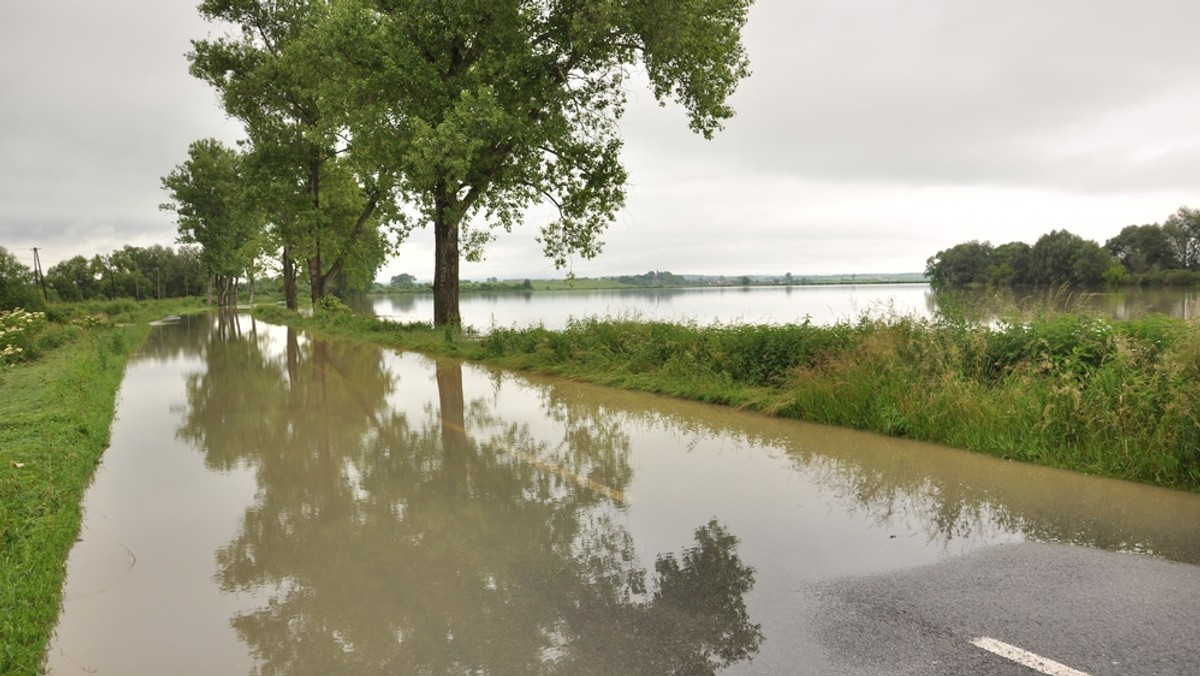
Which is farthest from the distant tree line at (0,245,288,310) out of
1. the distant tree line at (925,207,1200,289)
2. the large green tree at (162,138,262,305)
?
the distant tree line at (925,207,1200,289)

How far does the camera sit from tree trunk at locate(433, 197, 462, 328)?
2191 centimetres

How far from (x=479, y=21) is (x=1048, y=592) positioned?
61.7 feet

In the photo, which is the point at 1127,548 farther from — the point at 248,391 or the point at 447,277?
the point at 447,277

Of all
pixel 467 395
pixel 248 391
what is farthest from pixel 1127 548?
pixel 248 391

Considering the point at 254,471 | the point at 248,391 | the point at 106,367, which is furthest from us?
the point at 106,367

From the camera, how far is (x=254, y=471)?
7.55 meters

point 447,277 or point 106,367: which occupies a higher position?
point 447,277

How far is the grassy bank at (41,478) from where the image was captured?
13.3ft

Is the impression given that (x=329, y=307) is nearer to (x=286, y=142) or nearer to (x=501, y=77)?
(x=286, y=142)

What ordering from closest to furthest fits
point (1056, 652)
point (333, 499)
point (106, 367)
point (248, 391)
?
point (1056, 652), point (333, 499), point (248, 391), point (106, 367)

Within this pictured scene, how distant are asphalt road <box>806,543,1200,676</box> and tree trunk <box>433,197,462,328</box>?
18.3m

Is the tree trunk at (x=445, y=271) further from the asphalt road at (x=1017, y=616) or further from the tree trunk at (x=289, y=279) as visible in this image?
the tree trunk at (x=289, y=279)

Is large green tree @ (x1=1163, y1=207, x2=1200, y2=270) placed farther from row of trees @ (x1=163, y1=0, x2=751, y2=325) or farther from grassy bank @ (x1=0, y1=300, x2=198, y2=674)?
grassy bank @ (x1=0, y1=300, x2=198, y2=674)

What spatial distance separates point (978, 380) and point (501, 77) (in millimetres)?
14308
